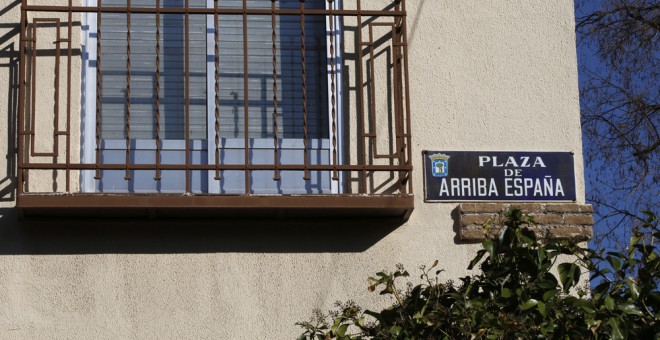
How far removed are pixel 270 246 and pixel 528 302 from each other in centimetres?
229

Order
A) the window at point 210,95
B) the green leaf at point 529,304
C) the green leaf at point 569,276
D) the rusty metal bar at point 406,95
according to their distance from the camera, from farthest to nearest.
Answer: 1. the window at point 210,95
2. the rusty metal bar at point 406,95
3. the green leaf at point 569,276
4. the green leaf at point 529,304

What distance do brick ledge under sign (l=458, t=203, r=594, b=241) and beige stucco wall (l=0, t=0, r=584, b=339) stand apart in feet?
0.31

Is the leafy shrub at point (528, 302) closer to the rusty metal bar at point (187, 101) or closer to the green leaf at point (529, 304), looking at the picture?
the green leaf at point (529, 304)

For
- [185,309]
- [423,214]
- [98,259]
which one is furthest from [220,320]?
[423,214]

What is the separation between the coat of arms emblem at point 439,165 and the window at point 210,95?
2.05 ft

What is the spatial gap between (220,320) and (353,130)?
4.87 feet

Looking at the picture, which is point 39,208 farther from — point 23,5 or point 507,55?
Answer: point 507,55

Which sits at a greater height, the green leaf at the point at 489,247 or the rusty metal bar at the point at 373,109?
the rusty metal bar at the point at 373,109

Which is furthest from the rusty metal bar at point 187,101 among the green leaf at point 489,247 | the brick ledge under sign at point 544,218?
the green leaf at point 489,247

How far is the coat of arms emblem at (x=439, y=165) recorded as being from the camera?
823 centimetres

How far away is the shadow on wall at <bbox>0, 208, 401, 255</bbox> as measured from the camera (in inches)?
312

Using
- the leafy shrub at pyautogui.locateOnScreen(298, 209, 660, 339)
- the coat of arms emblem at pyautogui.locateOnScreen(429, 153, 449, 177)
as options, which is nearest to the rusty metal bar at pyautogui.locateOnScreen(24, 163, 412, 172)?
the coat of arms emblem at pyautogui.locateOnScreen(429, 153, 449, 177)

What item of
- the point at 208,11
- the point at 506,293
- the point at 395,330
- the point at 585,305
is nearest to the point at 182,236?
the point at 208,11

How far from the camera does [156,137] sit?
27.1 feet
